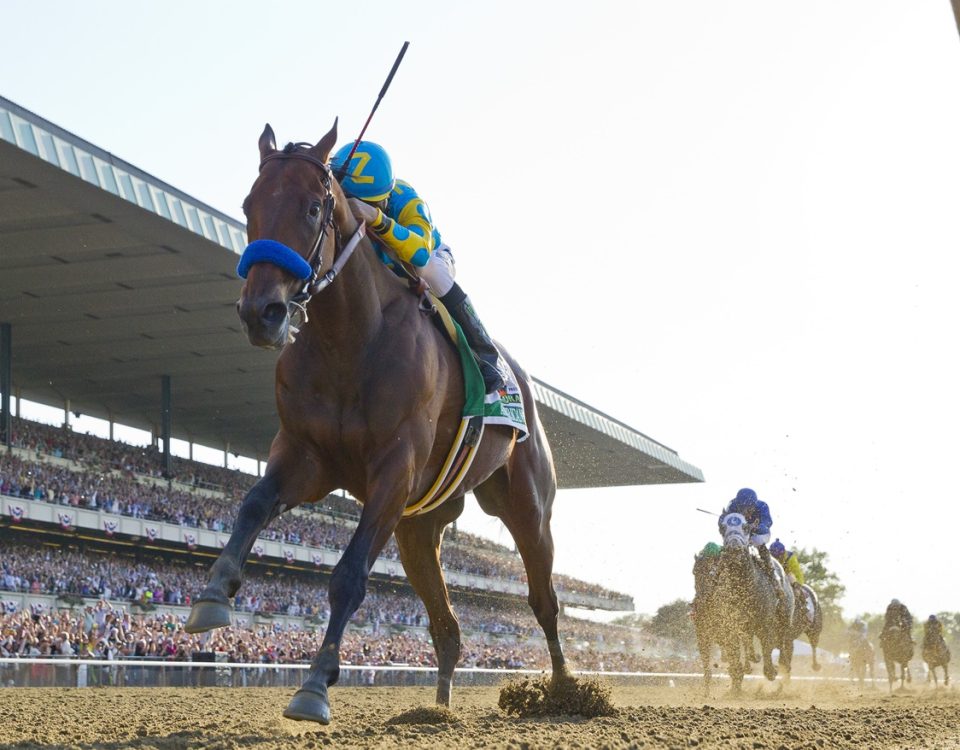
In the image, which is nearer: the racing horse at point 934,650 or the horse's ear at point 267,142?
the horse's ear at point 267,142

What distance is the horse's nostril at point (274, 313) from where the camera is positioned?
16.0ft

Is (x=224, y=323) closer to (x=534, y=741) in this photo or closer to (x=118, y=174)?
(x=118, y=174)

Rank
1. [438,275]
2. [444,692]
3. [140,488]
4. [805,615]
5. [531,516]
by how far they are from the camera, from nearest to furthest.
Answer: [438,275]
[444,692]
[531,516]
[805,615]
[140,488]

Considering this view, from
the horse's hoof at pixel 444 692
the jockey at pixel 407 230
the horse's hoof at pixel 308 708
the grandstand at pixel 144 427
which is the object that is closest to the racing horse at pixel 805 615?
the horse's hoof at pixel 444 692

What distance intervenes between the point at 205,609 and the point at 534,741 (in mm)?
1443

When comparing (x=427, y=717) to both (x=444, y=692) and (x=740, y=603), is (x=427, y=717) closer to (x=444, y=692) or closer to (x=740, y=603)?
(x=444, y=692)

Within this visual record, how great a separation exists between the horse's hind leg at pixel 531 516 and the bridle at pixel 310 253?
2.47 m

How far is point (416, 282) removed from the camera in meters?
6.50

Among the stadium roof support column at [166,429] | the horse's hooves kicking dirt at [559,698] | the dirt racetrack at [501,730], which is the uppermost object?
the stadium roof support column at [166,429]

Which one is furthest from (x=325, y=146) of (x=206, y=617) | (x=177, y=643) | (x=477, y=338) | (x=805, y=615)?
(x=177, y=643)

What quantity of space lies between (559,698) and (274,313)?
365 centimetres

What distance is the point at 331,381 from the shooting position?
5.72 m

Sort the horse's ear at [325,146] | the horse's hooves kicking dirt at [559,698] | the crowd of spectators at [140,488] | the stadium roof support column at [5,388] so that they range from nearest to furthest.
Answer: the horse's ear at [325,146], the horse's hooves kicking dirt at [559,698], the crowd of spectators at [140,488], the stadium roof support column at [5,388]

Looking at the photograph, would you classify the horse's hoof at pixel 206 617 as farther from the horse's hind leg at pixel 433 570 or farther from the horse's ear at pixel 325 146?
the horse's hind leg at pixel 433 570
